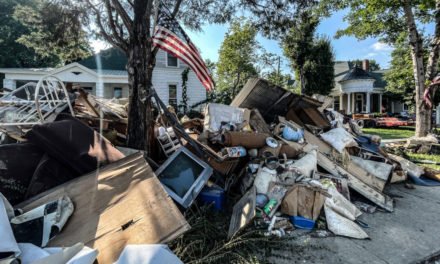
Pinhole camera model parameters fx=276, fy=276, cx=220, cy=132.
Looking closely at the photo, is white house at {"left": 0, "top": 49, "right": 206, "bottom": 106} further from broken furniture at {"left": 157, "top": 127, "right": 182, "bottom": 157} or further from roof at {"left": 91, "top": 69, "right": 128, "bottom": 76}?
broken furniture at {"left": 157, "top": 127, "right": 182, "bottom": 157}

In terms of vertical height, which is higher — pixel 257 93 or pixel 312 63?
pixel 312 63

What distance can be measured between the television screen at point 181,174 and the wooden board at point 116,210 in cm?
59

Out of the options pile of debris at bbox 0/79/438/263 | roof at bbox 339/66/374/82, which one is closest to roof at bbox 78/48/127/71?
pile of debris at bbox 0/79/438/263

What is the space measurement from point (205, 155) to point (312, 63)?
17968 mm

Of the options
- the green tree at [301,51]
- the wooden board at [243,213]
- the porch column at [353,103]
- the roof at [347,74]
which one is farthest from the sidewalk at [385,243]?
the porch column at [353,103]

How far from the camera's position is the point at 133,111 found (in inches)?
174

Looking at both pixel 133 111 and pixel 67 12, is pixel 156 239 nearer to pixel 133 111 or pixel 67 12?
pixel 133 111

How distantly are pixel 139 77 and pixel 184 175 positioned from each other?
68.3 inches

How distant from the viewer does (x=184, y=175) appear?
3.79m

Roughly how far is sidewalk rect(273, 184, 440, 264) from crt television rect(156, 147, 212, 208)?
51.6 inches

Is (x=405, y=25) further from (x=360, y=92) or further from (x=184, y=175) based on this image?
(x=360, y=92)

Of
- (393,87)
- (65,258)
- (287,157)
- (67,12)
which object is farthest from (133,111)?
(393,87)

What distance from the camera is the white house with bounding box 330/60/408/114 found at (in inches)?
1045

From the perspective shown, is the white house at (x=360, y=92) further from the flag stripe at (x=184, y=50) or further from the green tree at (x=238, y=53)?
the flag stripe at (x=184, y=50)
